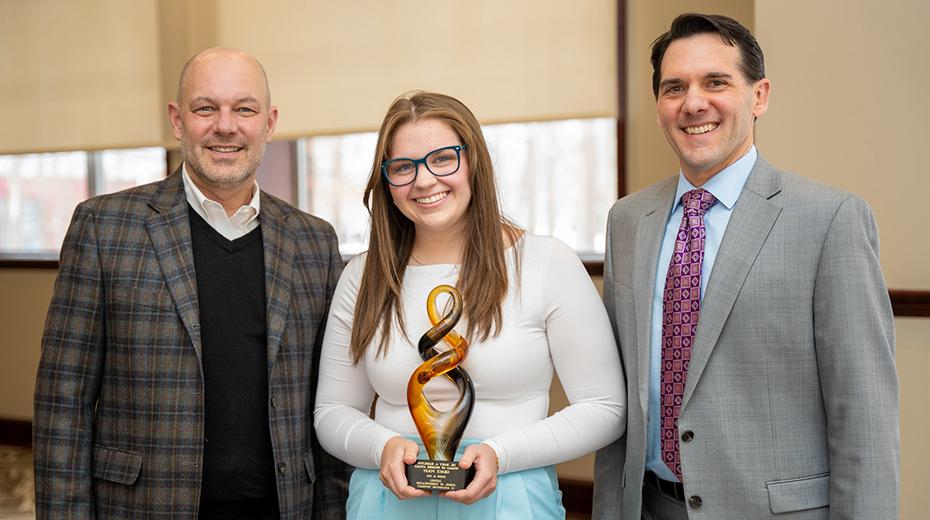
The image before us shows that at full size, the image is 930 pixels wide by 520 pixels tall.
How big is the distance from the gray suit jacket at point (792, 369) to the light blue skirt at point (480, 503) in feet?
0.75

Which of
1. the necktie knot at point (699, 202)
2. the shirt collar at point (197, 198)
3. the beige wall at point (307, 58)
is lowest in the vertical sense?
the necktie knot at point (699, 202)

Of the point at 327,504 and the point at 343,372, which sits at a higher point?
the point at 343,372

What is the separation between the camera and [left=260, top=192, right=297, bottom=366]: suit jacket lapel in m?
1.89

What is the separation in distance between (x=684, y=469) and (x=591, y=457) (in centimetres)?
223

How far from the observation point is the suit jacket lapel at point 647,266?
1627 mm

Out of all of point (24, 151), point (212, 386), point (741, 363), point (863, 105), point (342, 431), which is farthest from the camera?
point (24, 151)

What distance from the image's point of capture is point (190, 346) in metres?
1.83

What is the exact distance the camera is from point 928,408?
259cm

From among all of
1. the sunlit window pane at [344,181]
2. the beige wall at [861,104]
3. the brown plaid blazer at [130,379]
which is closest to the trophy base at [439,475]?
the brown plaid blazer at [130,379]

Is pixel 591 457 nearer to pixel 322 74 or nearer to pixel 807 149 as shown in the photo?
pixel 807 149

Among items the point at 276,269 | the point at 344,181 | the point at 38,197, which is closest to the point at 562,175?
the point at 344,181

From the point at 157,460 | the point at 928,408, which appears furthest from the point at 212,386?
the point at 928,408

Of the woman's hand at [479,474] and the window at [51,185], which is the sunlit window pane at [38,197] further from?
the woman's hand at [479,474]

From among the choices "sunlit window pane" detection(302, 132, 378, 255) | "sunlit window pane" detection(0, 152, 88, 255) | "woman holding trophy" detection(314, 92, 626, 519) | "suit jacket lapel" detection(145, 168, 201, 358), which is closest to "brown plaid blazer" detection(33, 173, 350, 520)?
"suit jacket lapel" detection(145, 168, 201, 358)
